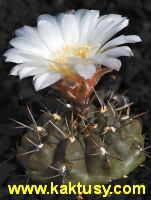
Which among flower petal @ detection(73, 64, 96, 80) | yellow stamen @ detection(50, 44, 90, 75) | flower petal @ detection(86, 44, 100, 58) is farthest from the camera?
yellow stamen @ detection(50, 44, 90, 75)

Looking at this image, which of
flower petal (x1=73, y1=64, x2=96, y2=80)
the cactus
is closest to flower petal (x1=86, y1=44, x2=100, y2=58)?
flower petal (x1=73, y1=64, x2=96, y2=80)

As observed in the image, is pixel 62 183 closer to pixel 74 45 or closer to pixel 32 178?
pixel 32 178

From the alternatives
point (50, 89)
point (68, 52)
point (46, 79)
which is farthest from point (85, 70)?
point (50, 89)

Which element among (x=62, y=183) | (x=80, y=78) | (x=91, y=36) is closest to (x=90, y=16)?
(x=91, y=36)

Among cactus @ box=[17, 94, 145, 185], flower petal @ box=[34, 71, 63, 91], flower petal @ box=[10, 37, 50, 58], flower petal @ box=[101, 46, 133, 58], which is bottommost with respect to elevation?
cactus @ box=[17, 94, 145, 185]

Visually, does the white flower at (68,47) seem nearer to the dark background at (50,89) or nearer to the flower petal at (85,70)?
the flower petal at (85,70)

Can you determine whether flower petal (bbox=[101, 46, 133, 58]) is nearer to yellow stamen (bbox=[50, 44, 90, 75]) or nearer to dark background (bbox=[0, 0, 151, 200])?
yellow stamen (bbox=[50, 44, 90, 75])

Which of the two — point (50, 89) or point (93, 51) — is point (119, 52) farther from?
point (50, 89)

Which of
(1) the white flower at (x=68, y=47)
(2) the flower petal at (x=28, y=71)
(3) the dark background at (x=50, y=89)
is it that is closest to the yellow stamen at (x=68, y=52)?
(1) the white flower at (x=68, y=47)
